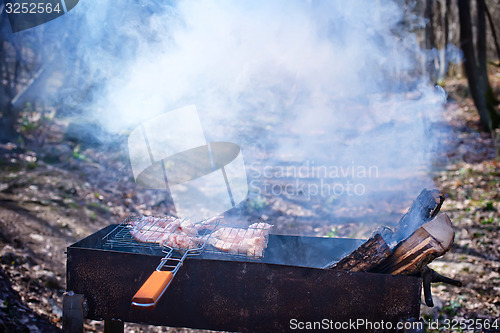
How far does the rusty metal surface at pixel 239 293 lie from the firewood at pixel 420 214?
52 centimetres

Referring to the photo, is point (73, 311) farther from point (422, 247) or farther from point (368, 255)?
point (422, 247)

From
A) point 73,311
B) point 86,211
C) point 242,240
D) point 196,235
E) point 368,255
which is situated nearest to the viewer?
point 368,255

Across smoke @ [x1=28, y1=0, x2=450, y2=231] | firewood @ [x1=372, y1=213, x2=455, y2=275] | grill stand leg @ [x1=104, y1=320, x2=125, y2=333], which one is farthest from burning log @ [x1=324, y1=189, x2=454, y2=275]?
smoke @ [x1=28, y1=0, x2=450, y2=231]

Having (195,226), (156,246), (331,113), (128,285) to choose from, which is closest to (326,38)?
(195,226)

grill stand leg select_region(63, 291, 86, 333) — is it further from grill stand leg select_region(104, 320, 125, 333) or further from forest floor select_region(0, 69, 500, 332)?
forest floor select_region(0, 69, 500, 332)

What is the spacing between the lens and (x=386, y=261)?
9.31 ft

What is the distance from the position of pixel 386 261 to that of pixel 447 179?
6986 millimetres

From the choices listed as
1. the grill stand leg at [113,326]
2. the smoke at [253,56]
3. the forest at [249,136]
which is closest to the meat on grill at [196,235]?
the forest at [249,136]

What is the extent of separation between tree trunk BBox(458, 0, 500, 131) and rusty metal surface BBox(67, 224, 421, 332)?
10021 millimetres

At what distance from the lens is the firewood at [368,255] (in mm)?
2715

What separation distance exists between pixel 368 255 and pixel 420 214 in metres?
0.64

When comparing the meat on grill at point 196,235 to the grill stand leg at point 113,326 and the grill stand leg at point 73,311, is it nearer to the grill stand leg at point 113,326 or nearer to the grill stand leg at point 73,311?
the grill stand leg at point 73,311

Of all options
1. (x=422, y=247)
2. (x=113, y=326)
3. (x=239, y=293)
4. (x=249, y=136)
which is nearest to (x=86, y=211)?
(x=113, y=326)

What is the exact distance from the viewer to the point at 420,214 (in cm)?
300
